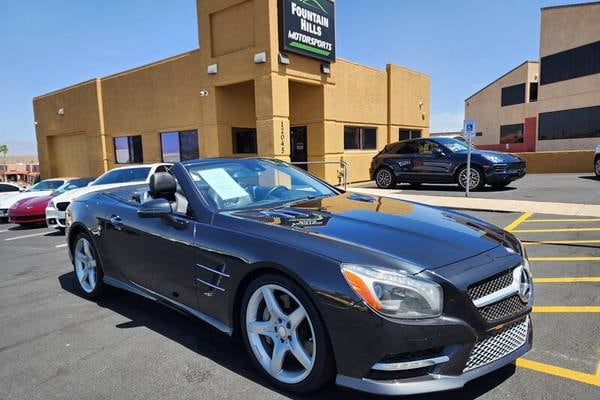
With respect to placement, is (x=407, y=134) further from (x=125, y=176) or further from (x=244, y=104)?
(x=125, y=176)

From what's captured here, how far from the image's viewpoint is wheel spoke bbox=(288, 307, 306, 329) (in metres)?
2.51

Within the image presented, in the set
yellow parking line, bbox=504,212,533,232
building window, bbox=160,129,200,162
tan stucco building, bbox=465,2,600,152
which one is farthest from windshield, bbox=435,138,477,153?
tan stucco building, bbox=465,2,600,152

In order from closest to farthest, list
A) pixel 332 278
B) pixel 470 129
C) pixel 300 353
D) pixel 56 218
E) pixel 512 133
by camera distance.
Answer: pixel 332 278 < pixel 300 353 < pixel 56 218 < pixel 470 129 < pixel 512 133

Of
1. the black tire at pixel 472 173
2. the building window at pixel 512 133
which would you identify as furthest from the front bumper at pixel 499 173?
the building window at pixel 512 133

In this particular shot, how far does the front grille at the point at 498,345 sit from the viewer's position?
2266mm

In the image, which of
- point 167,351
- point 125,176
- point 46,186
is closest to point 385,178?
point 125,176

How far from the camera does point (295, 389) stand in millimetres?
2564

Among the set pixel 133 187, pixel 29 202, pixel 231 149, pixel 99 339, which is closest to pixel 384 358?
Result: pixel 99 339

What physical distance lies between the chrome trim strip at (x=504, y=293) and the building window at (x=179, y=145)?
620 inches

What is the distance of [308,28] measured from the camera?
1466 centimetres

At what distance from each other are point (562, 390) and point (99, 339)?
136 inches

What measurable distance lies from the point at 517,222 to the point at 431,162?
5441mm

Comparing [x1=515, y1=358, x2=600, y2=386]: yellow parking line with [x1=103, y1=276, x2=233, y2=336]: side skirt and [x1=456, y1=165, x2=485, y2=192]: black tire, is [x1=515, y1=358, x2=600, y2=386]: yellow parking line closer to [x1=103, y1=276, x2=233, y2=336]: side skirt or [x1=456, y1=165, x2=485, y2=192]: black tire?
[x1=103, y1=276, x2=233, y2=336]: side skirt

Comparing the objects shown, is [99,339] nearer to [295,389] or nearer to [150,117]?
[295,389]
